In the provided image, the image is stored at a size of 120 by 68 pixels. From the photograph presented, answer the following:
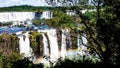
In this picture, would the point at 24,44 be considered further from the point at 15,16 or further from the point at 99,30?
the point at 15,16

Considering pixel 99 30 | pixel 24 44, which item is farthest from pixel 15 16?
pixel 99 30

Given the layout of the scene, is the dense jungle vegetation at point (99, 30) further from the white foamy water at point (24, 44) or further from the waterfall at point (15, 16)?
the waterfall at point (15, 16)

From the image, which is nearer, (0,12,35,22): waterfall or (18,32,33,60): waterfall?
(18,32,33,60): waterfall

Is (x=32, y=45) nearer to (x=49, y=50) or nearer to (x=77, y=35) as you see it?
(x=49, y=50)

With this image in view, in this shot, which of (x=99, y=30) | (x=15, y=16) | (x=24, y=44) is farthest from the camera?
(x=15, y=16)

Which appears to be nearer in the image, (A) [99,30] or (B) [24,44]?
(A) [99,30]

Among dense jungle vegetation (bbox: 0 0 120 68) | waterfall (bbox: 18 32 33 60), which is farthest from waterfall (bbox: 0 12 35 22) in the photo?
dense jungle vegetation (bbox: 0 0 120 68)

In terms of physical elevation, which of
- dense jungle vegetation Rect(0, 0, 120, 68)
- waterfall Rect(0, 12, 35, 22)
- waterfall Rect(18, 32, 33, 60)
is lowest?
waterfall Rect(0, 12, 35, 22)

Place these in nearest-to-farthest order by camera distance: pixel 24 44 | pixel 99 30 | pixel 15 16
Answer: pixel 99 30 → pixel 24 44 → pixel 15 16

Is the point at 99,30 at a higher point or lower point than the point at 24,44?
higher

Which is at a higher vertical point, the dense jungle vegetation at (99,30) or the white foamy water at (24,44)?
the dense jungle vegetation at (99,30)

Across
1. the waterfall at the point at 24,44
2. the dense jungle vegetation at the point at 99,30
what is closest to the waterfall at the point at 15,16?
the waterfall at the point at 24,44

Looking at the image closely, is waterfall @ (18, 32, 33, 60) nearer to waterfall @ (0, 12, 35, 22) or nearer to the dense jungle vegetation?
the dense jungle vegetation

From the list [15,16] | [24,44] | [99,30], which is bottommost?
[15,16]
